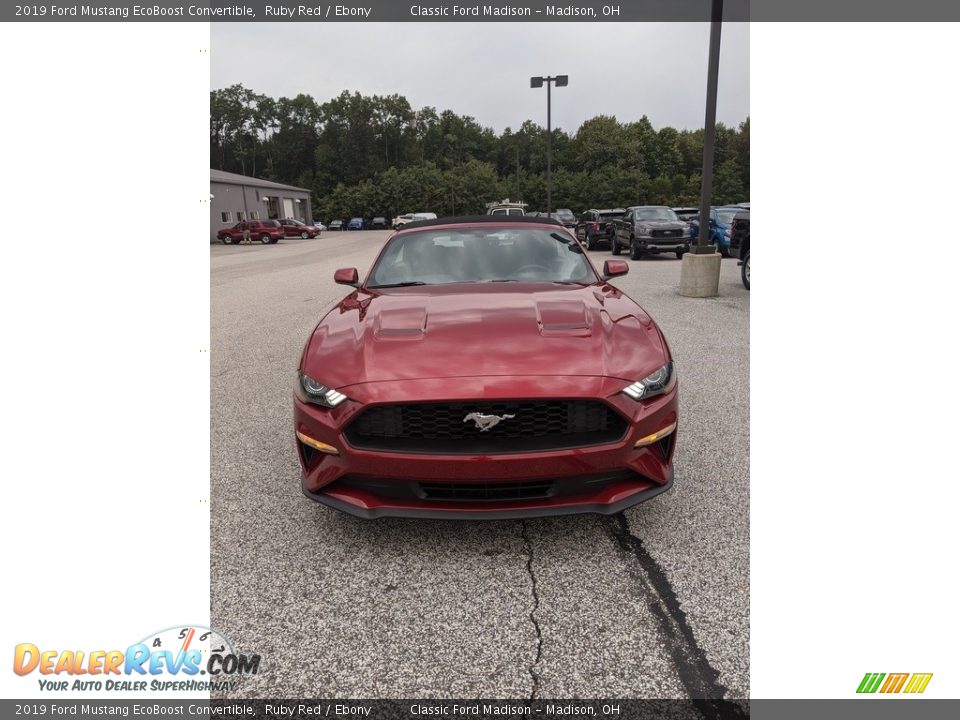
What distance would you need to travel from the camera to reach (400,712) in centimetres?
197

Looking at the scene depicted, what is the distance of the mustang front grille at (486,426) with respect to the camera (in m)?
2.70

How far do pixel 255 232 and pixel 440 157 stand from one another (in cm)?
7011

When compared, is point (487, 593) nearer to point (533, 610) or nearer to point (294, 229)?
point (533, 610)

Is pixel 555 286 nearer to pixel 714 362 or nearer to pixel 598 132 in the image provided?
pixel 714 362

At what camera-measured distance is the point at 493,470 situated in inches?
104

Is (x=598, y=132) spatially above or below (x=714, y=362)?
above

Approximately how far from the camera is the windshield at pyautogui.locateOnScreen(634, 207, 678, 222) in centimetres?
2025

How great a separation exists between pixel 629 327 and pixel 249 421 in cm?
302

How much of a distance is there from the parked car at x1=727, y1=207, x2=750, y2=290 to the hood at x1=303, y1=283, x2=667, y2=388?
9.50 meters

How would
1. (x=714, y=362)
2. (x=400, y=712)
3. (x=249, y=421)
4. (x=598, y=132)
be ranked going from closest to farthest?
(x=400, y=712) → (x=249, y=421) → (x=714, y=362) → (x=598, y=132)

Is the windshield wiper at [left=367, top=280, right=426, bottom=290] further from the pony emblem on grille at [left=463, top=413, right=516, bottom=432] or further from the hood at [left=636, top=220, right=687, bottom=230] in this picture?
the hood at [left=636, top=220, right=687, bottom=230]

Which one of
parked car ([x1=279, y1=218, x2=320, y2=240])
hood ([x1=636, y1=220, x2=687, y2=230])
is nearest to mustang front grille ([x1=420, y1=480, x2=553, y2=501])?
hood ([x1=636, y1=220, x2=687, y2=230])

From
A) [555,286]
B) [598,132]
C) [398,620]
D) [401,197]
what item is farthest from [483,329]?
[598,132]

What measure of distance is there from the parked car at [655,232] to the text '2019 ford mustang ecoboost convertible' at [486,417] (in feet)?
56.8
